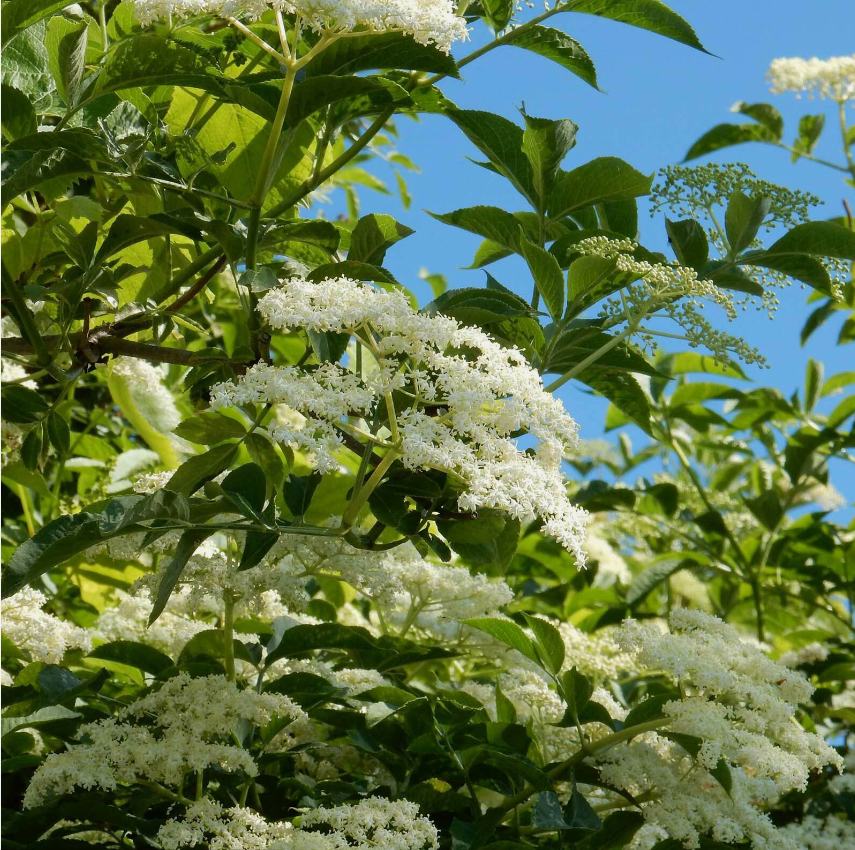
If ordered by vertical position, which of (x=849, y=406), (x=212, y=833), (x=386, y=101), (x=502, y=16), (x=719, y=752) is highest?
(x=849, y=406)

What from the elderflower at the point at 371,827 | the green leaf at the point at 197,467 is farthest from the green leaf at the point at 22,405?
the elderflower at the point at 371,827

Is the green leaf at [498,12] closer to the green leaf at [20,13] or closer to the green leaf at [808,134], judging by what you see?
the green leaf at [20,13]

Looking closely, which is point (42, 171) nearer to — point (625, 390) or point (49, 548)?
point (49, 548)

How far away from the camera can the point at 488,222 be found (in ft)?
3.94

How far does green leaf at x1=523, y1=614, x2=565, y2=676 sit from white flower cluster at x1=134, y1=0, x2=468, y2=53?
65cm

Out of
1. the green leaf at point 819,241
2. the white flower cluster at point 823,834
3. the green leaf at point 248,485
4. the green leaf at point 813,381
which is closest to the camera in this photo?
the green leaf at point 248,485

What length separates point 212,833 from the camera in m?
1.07

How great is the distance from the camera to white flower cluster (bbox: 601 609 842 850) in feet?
3.70

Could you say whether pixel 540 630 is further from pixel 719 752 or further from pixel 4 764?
pixel 4 764

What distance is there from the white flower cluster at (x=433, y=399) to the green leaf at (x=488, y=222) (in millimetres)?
261

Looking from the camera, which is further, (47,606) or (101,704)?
(47,606)

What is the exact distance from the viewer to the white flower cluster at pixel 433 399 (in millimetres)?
903

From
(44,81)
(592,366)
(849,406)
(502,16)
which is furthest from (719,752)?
(849,406)

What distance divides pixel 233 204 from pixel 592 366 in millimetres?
486
